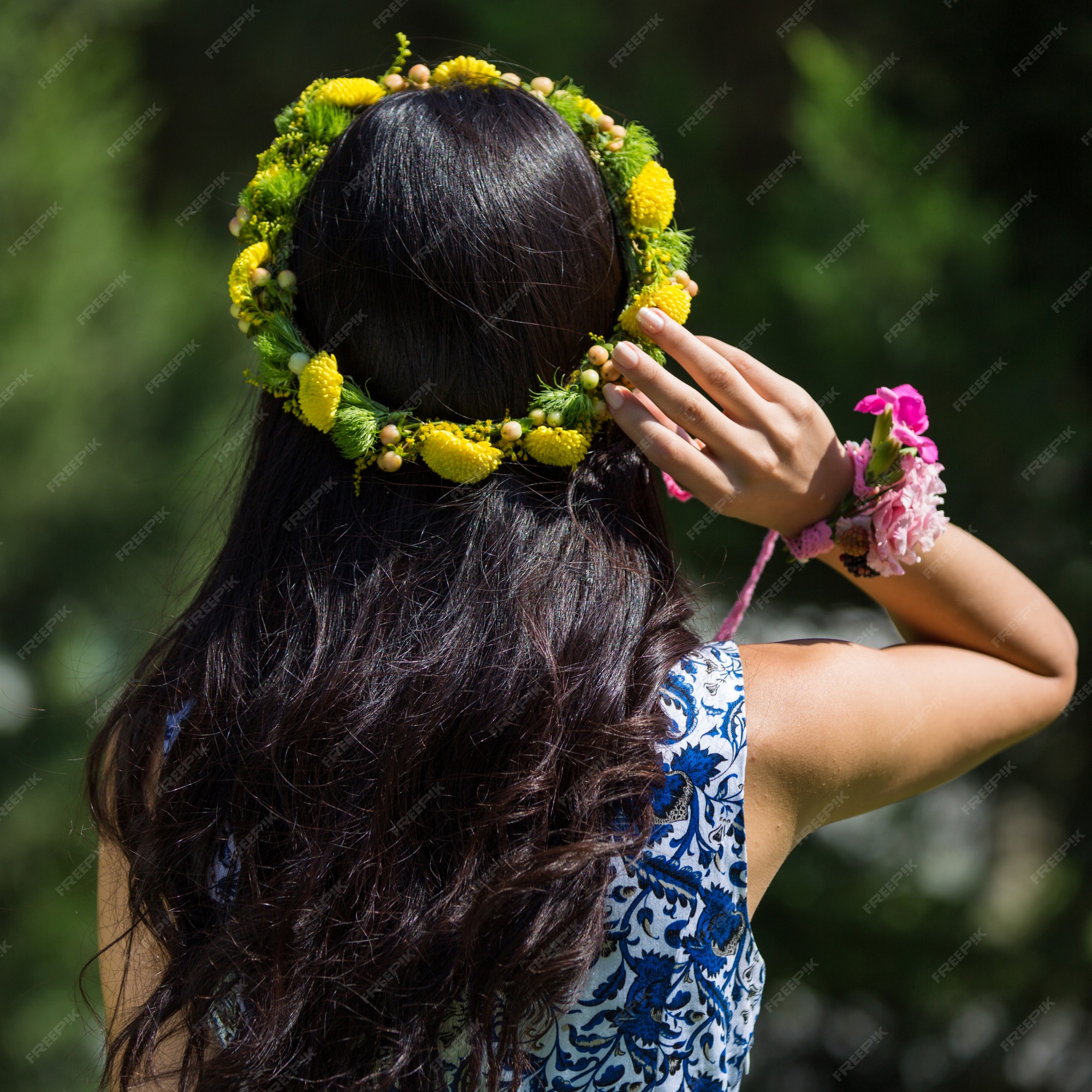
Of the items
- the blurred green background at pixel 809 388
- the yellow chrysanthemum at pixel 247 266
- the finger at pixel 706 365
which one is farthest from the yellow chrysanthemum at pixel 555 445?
the blurred green background at pixel 809 388

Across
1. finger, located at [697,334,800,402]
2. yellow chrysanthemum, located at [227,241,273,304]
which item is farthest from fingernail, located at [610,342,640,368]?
yellow chrysanthemum, located at [227,241,273,304]

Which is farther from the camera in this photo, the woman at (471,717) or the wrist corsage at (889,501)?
the wrist corsage at (889,501)

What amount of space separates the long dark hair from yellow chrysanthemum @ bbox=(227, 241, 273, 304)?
1.9 inches

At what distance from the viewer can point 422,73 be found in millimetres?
1055

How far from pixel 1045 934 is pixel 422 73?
2287mm

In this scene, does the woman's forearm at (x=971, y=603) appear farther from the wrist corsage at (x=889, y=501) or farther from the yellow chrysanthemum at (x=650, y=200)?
the yellow chrysanthemum at (x=650, y=200)

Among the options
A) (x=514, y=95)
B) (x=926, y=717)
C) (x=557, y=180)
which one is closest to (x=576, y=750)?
(x=926, y=717)

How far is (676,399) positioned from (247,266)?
45 cm

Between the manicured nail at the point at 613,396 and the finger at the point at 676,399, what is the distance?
0.02m

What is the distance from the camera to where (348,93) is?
41.6 inches

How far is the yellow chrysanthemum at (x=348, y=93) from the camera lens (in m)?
1.05

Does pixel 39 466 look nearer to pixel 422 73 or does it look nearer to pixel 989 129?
pixel 422 73

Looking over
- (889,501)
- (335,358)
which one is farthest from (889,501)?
(335,358)

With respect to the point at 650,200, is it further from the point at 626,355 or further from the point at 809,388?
the point at 809,388
